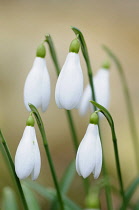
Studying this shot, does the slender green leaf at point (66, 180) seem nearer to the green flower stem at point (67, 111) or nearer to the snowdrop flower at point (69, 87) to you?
the green flower stem at point (67, 111)

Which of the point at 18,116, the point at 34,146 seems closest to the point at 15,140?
the point at 18,116

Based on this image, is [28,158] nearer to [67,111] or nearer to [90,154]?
[90,154]

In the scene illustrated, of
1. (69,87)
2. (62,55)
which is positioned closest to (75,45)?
(69,87)

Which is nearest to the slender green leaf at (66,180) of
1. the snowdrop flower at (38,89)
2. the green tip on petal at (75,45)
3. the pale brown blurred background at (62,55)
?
the snowdrop flower at (38,89)

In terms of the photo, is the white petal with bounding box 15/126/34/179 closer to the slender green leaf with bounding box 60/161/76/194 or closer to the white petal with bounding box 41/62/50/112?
the white petal with bounding box 41/62/50/112

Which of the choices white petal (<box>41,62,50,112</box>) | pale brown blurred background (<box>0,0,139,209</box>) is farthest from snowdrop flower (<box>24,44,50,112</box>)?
pale brown blurred background (<box>0,0,139,209</box>)

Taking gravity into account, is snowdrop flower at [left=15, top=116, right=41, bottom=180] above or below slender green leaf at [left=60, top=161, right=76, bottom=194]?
above

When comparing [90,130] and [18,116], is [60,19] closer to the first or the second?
[18,116]
